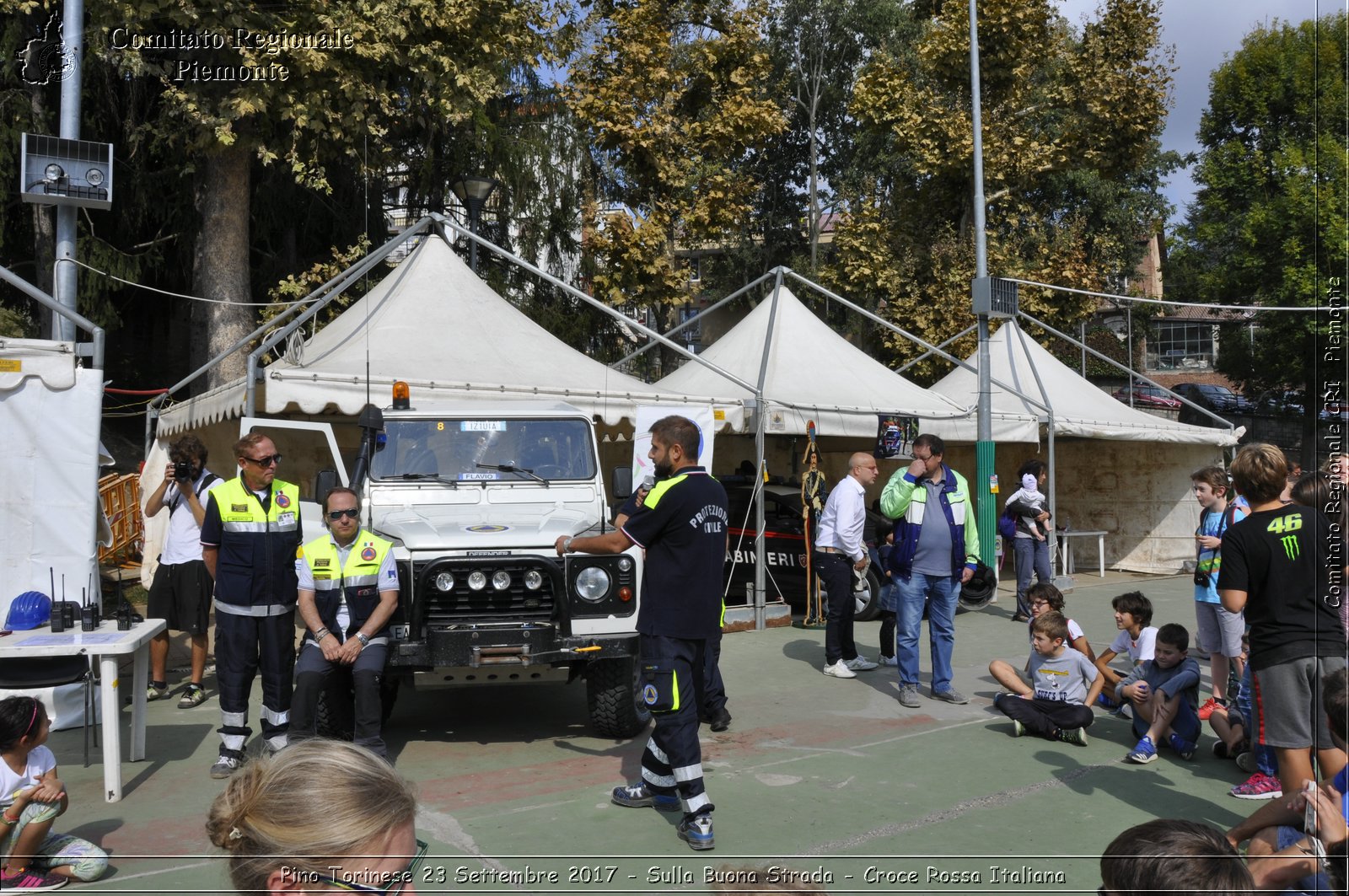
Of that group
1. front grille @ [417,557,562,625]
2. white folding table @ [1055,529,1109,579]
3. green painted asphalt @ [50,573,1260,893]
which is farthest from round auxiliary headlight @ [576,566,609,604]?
white folding table @ [1055,529,1109,579]

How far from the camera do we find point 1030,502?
1295cm

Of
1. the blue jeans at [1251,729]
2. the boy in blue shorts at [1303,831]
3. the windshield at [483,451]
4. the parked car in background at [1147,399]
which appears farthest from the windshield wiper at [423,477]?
the parked car in background at [1147,399]

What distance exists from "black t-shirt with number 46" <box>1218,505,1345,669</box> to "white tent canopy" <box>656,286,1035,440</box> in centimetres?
777

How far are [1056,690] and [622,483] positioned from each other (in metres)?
3.24

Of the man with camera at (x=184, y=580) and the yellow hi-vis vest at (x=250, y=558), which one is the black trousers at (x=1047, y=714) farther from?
the man with camera at (x=184, y=580)

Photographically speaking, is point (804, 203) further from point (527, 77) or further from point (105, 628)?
point (105, 628)

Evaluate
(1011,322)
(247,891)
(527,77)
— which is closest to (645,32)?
(527,77)

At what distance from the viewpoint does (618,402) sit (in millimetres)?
11109

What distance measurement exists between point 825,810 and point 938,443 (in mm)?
3305

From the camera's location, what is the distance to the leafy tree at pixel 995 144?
20766 millimetres

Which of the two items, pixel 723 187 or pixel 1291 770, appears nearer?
pixel 1291 770

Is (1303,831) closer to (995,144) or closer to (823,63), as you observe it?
(995,144)

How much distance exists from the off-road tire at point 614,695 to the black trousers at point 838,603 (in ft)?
8.35

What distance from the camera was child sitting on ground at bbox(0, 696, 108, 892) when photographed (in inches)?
174
